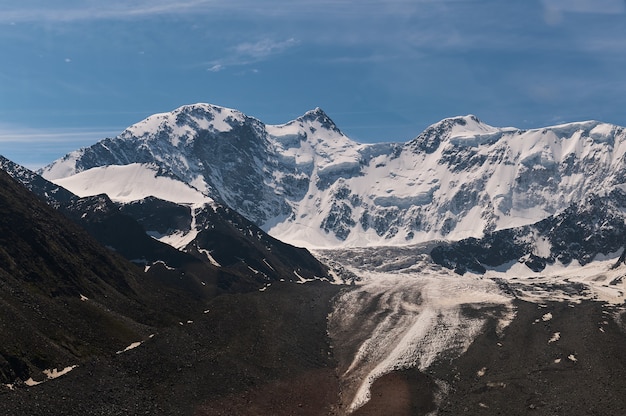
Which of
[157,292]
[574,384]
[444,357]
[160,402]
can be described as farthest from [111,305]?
[574,384]

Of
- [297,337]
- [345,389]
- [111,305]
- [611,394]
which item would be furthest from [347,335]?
[611,394]

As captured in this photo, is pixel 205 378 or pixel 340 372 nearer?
pixel 205 378

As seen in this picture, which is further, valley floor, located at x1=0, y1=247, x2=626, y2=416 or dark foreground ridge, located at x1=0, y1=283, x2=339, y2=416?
valley floor, located at x1=0, y1=247, x2=626, y2=416

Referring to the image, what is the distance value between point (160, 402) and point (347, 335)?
277 feet

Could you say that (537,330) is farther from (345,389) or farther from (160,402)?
(160,402)

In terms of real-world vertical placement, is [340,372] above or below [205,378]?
below

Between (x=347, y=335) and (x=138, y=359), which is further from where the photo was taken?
(x=347, y=335)

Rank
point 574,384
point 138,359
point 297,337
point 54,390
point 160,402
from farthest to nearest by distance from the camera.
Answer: point 297,337, point 574,384, point 138,359, point 160,402, point 54,390

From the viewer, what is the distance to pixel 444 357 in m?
161

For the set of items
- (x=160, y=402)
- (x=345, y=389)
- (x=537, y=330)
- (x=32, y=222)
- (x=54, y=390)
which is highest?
(x=32, y=222)

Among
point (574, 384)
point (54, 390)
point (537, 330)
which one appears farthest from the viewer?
point (537, 330)

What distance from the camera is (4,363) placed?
4011 inches

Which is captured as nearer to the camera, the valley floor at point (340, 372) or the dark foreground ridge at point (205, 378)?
the dark foreground ridge at point (205, 378)

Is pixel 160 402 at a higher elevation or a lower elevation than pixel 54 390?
lower
